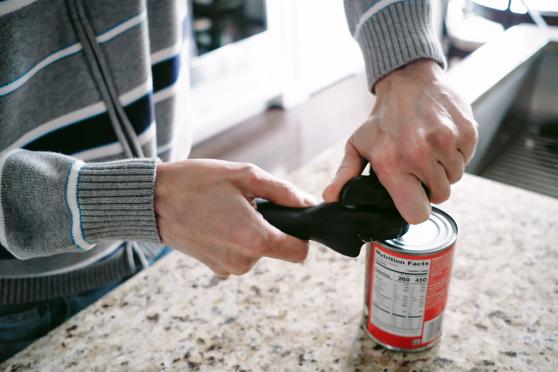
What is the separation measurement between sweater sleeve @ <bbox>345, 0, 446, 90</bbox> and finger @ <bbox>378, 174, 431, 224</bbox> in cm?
21

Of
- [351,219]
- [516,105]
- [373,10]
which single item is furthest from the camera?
[516,105]

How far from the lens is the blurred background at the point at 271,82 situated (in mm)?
2980

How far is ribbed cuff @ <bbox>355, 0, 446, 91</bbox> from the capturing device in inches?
29.3

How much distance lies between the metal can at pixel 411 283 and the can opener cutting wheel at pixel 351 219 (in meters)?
0.02

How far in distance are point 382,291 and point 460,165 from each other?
193 mm

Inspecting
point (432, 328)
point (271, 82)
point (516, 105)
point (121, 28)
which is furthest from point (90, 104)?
point (271, 82)

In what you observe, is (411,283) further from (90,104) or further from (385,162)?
(90,104)

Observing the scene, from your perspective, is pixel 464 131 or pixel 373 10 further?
pixel 373 10

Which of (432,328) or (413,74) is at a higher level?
(413,74)

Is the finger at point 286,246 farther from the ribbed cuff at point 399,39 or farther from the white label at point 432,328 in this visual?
the ribbed cuff at point 399,39

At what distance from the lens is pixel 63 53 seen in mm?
783

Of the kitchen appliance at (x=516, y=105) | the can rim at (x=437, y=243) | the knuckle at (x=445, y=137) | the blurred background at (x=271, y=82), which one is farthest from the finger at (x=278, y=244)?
the blurred background at (x=271, y=82)

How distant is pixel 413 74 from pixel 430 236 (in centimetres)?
25

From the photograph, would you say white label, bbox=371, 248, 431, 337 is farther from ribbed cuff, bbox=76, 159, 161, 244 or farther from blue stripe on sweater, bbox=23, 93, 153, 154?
blue stripe on sweater, bbox=23, 93, 153, 154
